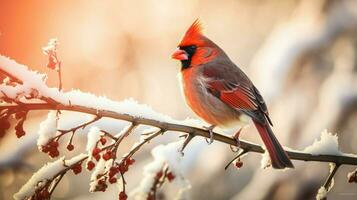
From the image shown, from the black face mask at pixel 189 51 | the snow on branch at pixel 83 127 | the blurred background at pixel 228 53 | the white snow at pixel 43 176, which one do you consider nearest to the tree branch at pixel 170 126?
the snow on branch at pixel 83 127

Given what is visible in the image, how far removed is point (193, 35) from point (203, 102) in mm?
179

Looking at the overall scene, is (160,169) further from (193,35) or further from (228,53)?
(228,53)

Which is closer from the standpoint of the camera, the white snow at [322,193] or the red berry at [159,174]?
the red berry at [159,174]

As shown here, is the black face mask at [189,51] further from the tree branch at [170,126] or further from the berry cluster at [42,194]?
the berry cluster at [42,194]

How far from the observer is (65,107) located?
1057 millimetres

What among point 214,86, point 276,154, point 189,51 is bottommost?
point 276,154

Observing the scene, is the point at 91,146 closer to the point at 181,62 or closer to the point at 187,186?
the point at 187,186

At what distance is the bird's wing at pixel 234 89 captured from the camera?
5.04 ft

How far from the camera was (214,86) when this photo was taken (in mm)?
1611

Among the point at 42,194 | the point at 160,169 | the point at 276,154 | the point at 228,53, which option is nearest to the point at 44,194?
the point at 42,194

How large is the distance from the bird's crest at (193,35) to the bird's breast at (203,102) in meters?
0.09

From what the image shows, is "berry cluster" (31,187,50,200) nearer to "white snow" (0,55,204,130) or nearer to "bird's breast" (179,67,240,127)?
"white snow" (0,55,204,130)

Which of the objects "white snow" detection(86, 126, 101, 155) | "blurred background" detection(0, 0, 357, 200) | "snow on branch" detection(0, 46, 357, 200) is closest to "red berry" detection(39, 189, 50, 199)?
"snow on branch" detection(0, 46, 357, 200)

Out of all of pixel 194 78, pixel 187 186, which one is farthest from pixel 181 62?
pixel 187 186
